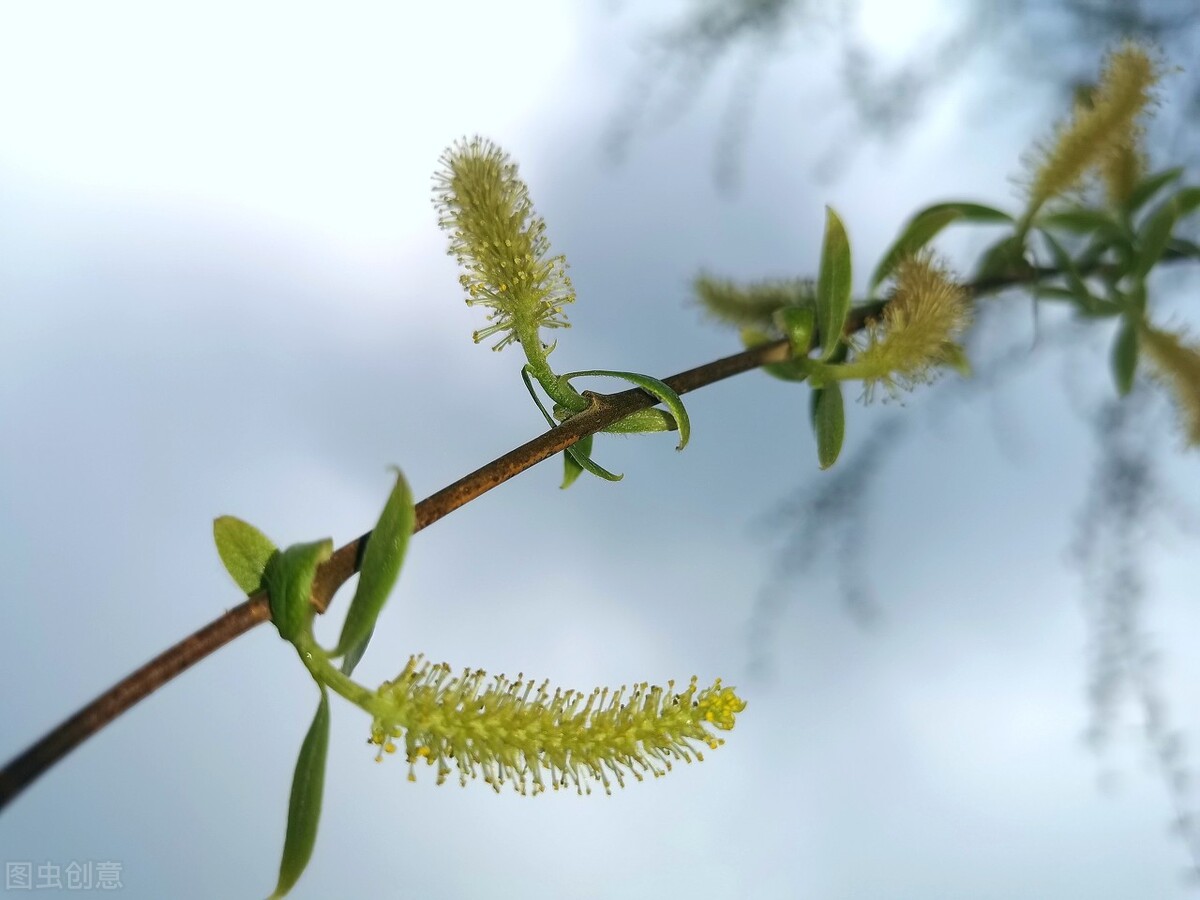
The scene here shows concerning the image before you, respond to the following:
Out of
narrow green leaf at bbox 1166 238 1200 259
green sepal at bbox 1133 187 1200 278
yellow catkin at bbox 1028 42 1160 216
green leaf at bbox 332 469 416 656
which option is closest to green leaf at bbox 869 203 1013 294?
yellow catkin at bbox 1028 42 1160 216

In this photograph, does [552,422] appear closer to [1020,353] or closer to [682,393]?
[682,393]

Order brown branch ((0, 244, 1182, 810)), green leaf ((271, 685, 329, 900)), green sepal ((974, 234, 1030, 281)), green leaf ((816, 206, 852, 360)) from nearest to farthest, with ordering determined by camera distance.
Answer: brown branch ((0, 244, 1182, 810)), green leaf ((271, 685, 329, 900)), green leaf ((816, 206, 852, 360)), green sepal ((974, 234, 1030, 281))

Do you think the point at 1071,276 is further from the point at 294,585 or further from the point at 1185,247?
the point at 294,585

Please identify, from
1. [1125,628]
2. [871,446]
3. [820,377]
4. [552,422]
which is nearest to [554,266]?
[552,422]

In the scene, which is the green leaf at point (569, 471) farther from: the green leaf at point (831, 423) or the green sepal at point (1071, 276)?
the green sepal at point (1071, 276)

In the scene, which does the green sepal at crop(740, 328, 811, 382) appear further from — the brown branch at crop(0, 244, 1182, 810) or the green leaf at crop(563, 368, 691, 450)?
the green leaf at crop(563, 368, 691, 450)

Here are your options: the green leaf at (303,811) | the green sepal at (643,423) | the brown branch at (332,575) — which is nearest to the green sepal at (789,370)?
the brown branch at (332,575)
